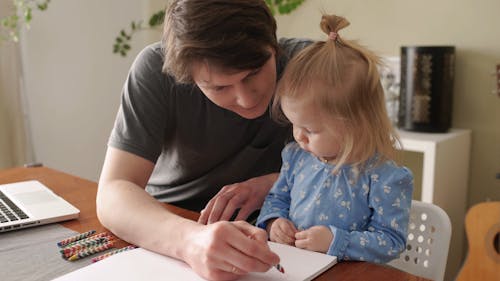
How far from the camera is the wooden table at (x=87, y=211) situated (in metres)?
0.75

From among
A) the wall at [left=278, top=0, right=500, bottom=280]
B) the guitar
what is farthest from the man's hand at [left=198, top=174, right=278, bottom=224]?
the wall at [left=278, top=0, right=500, bottom=280]

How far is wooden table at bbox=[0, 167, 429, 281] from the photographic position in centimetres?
75

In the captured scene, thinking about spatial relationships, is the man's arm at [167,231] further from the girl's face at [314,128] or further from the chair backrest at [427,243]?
the chair backrest at [427,243]

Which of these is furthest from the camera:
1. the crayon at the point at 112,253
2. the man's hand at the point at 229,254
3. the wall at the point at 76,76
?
the wall at the point at 76,76

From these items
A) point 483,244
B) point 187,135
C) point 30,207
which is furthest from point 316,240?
point 483,244

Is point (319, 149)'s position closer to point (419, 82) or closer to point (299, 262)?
point (299, 262)

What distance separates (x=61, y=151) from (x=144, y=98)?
172cm

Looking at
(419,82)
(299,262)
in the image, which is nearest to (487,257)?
(419,82)

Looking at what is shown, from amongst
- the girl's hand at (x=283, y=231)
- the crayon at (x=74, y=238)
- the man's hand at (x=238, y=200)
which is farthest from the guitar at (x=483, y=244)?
the crayon at (x=74, y=238)

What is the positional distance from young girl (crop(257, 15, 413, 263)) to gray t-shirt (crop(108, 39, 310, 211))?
0.26 m

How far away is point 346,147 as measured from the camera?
882 mm

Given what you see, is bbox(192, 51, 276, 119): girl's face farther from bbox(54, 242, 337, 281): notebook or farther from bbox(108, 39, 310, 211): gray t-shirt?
bbox(54, 242, 337, 281): notebook

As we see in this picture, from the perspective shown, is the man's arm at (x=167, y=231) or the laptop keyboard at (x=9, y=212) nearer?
the man's arm at (x=167, y=231)

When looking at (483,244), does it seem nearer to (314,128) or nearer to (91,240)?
(314,128)
